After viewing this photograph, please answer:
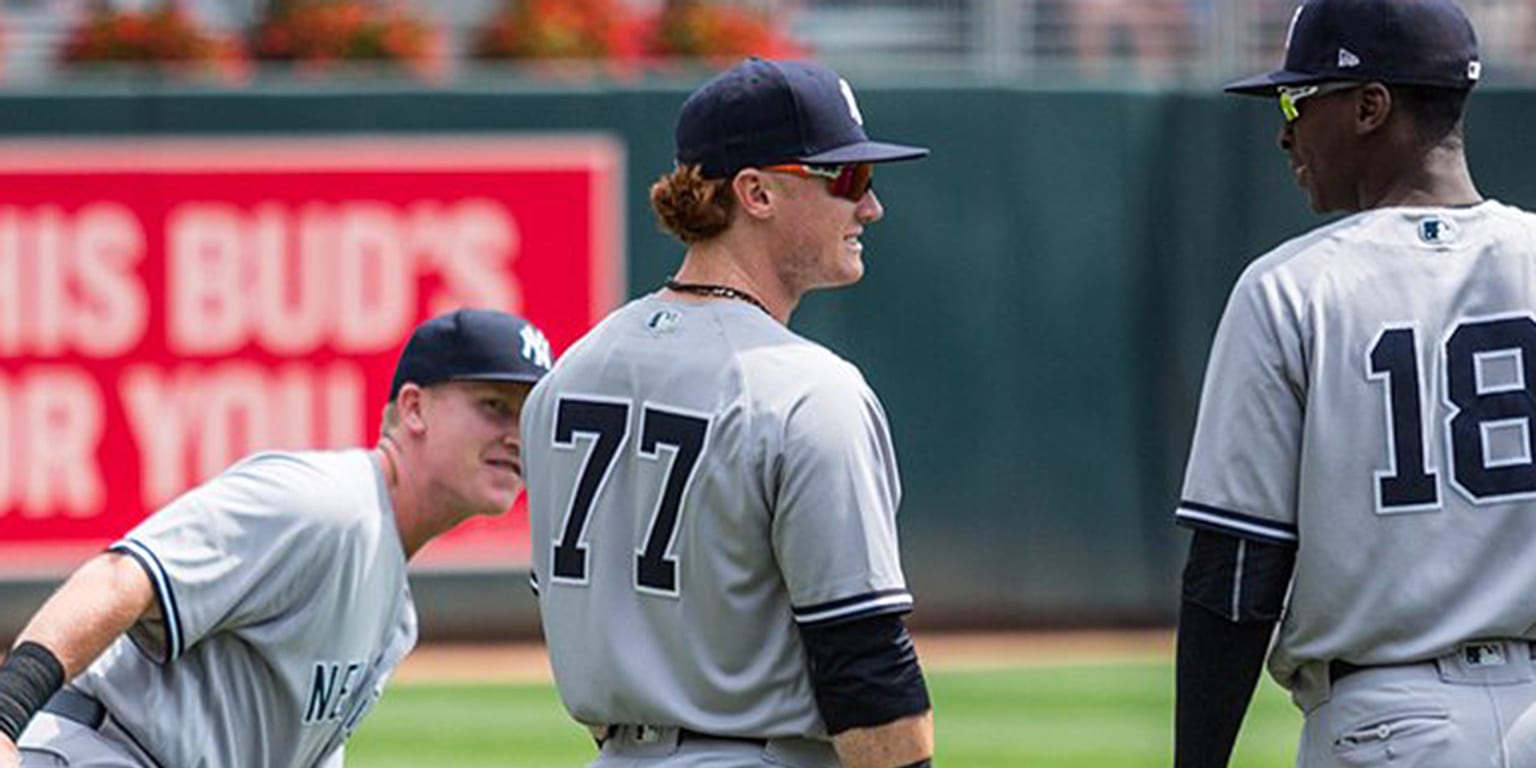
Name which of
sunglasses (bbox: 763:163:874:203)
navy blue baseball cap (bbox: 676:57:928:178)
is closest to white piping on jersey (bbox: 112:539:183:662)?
navy blue baseball cap (bbox: 676:57:928:178)

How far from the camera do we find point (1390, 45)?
373 centimetres

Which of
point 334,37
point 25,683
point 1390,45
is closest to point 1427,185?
point 1390,45

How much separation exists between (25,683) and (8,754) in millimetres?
138

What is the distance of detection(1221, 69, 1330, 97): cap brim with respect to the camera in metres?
3.77

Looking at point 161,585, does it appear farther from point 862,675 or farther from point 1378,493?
point 1378,493

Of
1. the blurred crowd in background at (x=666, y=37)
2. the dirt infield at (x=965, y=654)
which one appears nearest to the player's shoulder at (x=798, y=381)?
the dirt infield at (x=965, y=654)

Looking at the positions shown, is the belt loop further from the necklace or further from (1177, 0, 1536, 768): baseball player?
the necklace

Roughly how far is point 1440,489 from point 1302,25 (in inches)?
27.3

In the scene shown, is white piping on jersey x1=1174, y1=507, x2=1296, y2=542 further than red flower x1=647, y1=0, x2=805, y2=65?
No

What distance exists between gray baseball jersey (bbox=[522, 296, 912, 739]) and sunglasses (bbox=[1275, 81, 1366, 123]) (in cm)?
80

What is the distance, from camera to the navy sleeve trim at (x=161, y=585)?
4066mm

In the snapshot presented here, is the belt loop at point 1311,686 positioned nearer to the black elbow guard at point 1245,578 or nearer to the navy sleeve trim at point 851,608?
the black elbow guard at point 1245,578

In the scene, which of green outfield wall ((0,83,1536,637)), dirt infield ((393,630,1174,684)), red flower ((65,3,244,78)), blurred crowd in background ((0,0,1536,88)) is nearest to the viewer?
dirt infield ((393,630,1174,684))

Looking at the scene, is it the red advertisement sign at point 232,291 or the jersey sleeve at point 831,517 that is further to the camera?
the red advertisement sign at point 232,291
